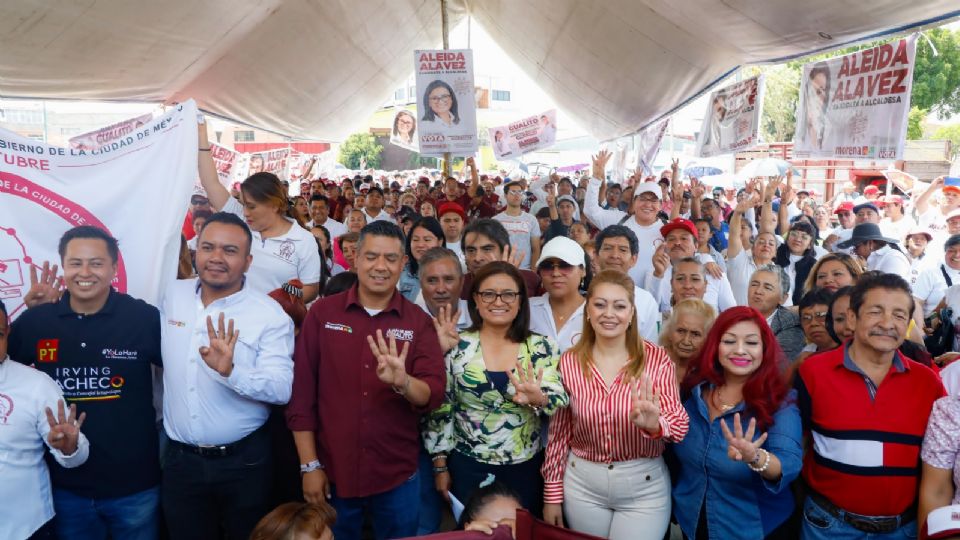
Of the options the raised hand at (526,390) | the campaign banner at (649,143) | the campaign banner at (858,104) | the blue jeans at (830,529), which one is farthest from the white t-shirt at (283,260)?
the campaign banner at (649,143)

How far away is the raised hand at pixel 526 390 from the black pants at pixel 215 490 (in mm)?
1059

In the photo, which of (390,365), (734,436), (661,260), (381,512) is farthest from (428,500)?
(661,260)

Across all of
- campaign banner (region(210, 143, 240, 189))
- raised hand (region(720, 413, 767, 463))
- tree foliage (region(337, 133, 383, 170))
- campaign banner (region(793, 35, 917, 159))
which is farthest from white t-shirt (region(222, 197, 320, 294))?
tree foliage (region(337, 133, 383, 170))

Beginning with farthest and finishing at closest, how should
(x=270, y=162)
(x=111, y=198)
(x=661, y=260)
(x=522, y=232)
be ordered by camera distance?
(x=270, y=162)
(x=522, y=232)
(x=661, y=260)
(x=111, y=198)

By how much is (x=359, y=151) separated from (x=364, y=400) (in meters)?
52.3

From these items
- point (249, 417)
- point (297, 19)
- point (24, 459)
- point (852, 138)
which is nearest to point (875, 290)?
point (249, 417)

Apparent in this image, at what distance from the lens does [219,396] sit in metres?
2.58

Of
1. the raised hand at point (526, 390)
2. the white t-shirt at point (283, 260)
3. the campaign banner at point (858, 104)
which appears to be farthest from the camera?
the campaign banner at point (858, 104)

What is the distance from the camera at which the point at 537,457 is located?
9.31 ft

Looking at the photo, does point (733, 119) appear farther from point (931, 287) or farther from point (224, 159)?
point (224, 159)

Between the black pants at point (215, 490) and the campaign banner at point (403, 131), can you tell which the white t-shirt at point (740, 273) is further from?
the campaign banner at point (403, 131)

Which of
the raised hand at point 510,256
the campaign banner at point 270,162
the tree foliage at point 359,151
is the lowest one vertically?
the raised hand at point 510,256

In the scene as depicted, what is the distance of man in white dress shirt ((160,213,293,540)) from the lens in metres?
2.56

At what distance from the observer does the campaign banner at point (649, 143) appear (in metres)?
13.0
